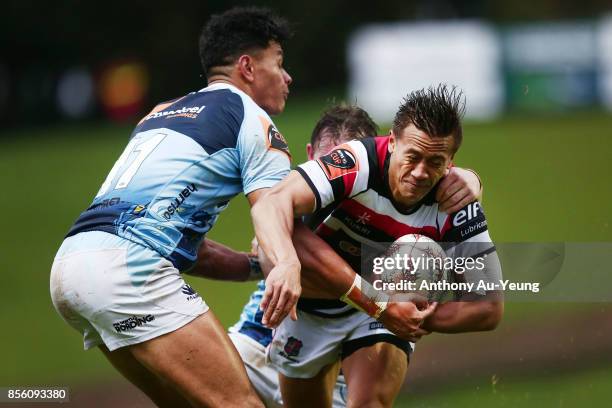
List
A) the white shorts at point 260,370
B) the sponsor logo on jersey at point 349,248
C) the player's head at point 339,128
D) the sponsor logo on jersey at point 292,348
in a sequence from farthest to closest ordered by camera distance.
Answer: the white shorts at point 260,370 → the player's head at point 339,128 → the sponsor logo on jersey at point 292,348 → the sponsor logo on jersey at point 349,248

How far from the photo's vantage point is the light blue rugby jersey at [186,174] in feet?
20.3

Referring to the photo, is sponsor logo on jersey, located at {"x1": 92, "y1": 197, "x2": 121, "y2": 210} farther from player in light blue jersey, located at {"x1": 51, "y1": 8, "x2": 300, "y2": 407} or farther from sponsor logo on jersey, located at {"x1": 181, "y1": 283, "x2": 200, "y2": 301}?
sponsor logo on jersey, located at {"x1": 181, "y1": 283, "x2": 200, "y2": 301}

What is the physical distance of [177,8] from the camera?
40188mm

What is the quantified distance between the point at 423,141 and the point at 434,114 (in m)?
0.16

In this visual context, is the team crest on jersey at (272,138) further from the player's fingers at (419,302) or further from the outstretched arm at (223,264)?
the outstretched arm at (223,264)

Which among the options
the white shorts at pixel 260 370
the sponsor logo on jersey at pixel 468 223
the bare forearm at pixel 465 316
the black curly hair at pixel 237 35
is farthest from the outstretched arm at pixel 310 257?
the white shorts at pixel 260 370

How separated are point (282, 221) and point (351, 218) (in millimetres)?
974

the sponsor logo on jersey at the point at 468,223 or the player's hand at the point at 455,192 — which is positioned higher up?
the player's hand at the point at 455,192

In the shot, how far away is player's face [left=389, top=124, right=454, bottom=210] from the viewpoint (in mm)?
6282

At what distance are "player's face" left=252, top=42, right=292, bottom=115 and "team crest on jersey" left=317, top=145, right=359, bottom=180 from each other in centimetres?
84

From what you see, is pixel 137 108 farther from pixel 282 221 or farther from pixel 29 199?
pixel 282 221

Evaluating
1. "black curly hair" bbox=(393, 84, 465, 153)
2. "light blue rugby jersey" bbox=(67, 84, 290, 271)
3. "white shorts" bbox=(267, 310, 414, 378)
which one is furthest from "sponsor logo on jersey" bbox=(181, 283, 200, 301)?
"black curly hair" bbox=(393, 84, 465, 153)

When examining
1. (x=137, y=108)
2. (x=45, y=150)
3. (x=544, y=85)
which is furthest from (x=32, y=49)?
(x=544, y=85)

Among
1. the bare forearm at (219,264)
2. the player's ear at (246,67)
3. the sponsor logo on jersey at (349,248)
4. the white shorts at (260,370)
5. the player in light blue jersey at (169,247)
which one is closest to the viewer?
the player in light blue jersey at (169,247)
